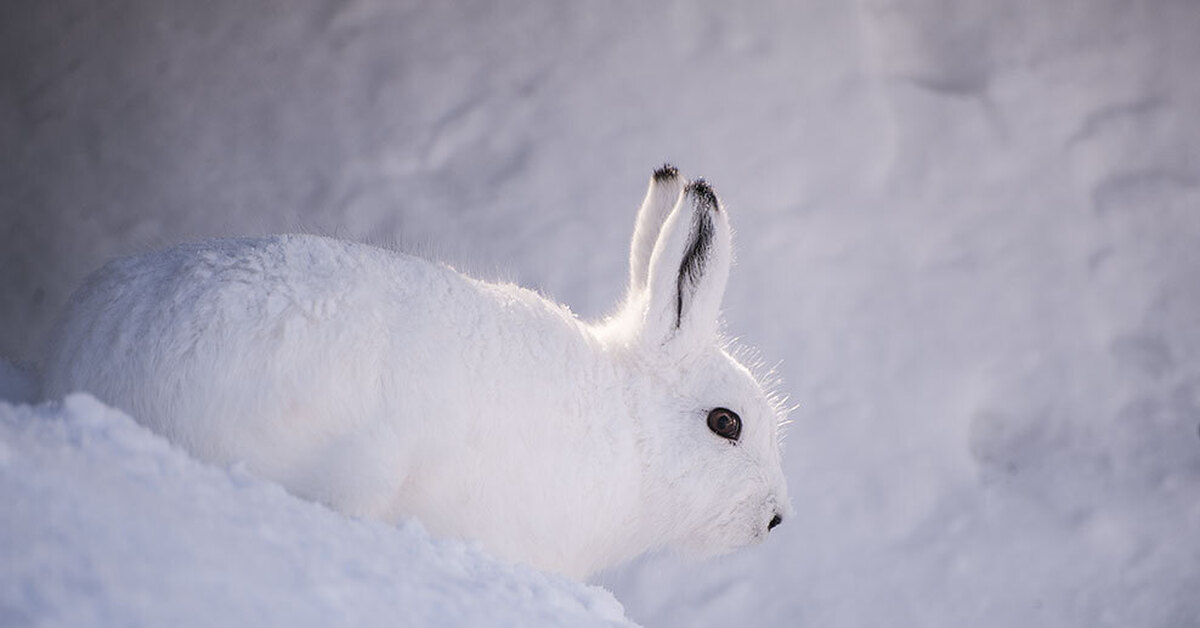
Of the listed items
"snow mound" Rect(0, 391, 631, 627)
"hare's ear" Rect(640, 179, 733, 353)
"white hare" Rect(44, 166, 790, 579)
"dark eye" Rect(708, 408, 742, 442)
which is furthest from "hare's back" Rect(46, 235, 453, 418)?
"dark eye" Rect(708, 408, 742, 442)

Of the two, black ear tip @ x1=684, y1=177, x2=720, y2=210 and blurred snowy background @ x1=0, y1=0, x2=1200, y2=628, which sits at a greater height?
blurred snowy background @ x1=0, y1=0, x2=1200, y2=628

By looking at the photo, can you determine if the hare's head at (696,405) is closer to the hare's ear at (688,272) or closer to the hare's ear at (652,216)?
the hare's ear at (688,272)

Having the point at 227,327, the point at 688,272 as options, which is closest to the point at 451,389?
the point at 227,327

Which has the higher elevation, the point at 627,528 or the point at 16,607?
the point at 627,528

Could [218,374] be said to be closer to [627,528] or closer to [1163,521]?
[627,528]

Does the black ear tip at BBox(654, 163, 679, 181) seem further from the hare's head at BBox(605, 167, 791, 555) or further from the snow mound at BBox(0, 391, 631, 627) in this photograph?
the snow mound at BBox(0, 391, 631, 627)

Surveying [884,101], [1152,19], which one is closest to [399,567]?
[884,101]
